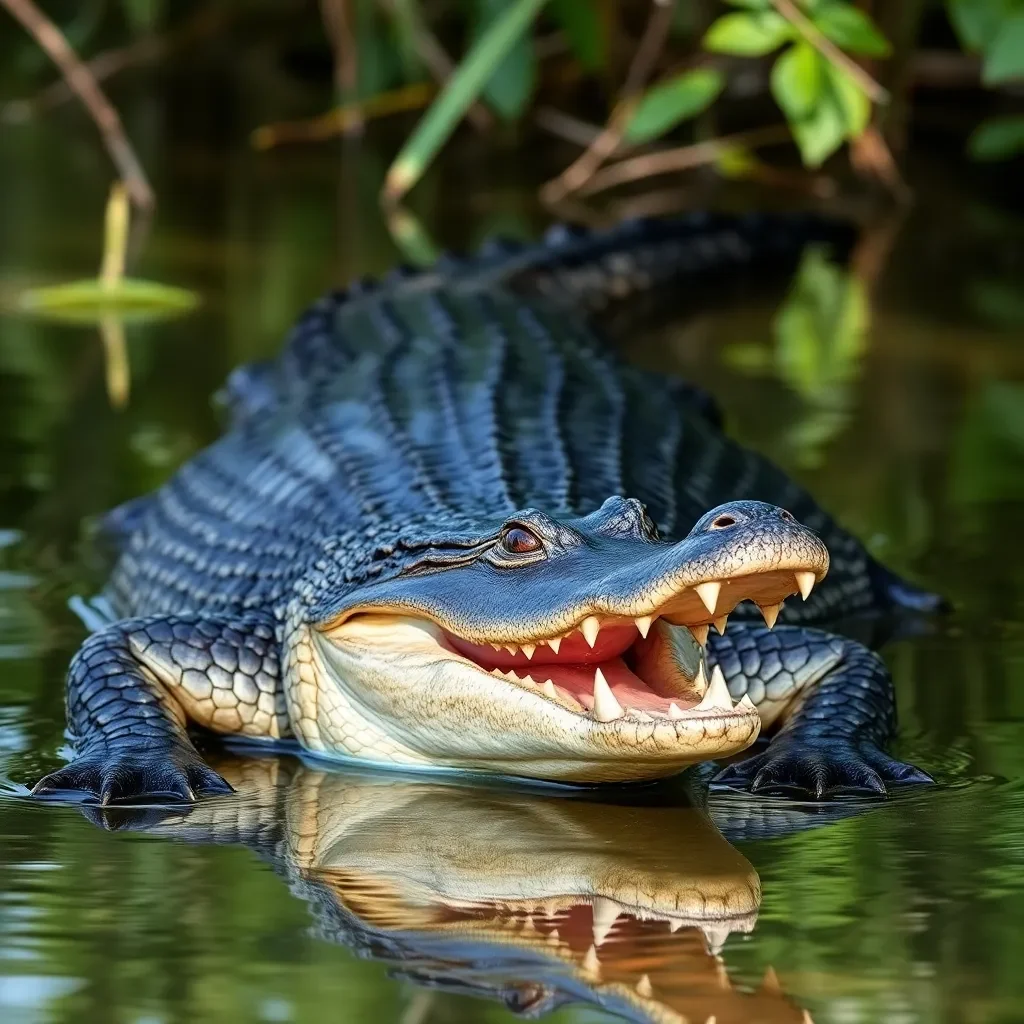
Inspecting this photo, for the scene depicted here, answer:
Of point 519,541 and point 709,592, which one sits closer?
point 709,592

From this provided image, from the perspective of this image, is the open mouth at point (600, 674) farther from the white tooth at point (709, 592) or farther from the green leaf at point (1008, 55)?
the green leaf at point (1008, 55)

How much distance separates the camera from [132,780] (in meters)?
3.72

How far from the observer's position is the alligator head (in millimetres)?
3293

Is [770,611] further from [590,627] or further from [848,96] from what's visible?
[848,96]

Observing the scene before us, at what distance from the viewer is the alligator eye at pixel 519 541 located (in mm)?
3693

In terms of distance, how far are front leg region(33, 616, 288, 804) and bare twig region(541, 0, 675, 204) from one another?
238 inches

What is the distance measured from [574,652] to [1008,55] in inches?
205

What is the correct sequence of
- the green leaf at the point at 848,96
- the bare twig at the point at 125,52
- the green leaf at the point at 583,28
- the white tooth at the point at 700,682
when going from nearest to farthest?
1. the white tooth at the point at 700,682
2. the green leaf at the point at 848,96
3. the green leaf at the point at 583,28
4. the bare twig at the point at 125,52

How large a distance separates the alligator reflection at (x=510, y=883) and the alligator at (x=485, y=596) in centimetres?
11

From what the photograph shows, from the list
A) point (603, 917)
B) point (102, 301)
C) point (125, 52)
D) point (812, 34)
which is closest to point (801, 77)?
point (812, 34)

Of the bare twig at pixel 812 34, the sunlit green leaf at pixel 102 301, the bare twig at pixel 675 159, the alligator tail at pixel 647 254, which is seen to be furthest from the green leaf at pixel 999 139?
the sunlit green leaf at pixel 102 301

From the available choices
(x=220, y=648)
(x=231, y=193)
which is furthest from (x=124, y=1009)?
(x=231, y=193)

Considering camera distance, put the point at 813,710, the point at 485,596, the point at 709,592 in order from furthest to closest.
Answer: the point at 813,710
the point at 485,596
the point at 709,592

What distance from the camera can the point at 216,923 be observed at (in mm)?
3072
